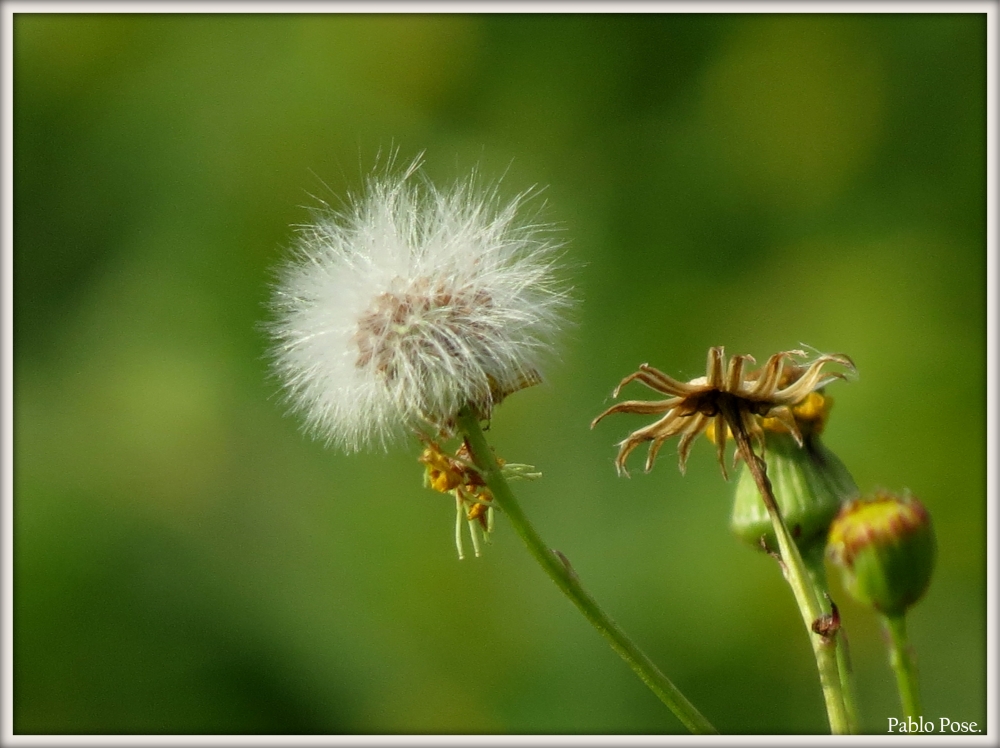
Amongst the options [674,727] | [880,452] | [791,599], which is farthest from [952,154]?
[674,727]

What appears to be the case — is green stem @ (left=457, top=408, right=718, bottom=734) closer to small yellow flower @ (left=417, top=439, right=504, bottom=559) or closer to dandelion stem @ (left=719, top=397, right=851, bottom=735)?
small yellow flower @ (left=417, top=439, right=504, bottom=559)

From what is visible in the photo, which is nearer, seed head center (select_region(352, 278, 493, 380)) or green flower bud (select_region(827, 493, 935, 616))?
green flower bud (select_region(827, 493, 935, 616))

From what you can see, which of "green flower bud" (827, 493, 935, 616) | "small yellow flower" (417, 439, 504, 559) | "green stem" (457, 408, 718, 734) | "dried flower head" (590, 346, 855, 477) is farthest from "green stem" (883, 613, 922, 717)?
"small yellow flower" (417, 439, 504, 559)

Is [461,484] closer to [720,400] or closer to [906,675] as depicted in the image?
[720,400]

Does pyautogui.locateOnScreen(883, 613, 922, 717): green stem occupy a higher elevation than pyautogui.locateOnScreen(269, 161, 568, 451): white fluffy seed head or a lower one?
lower

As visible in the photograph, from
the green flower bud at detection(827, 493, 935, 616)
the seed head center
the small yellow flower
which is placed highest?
the seed head center

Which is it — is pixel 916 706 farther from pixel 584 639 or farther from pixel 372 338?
pixel 584 639

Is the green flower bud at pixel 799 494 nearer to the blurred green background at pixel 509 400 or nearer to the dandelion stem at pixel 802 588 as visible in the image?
the dandelion stem at pixel 802 588
